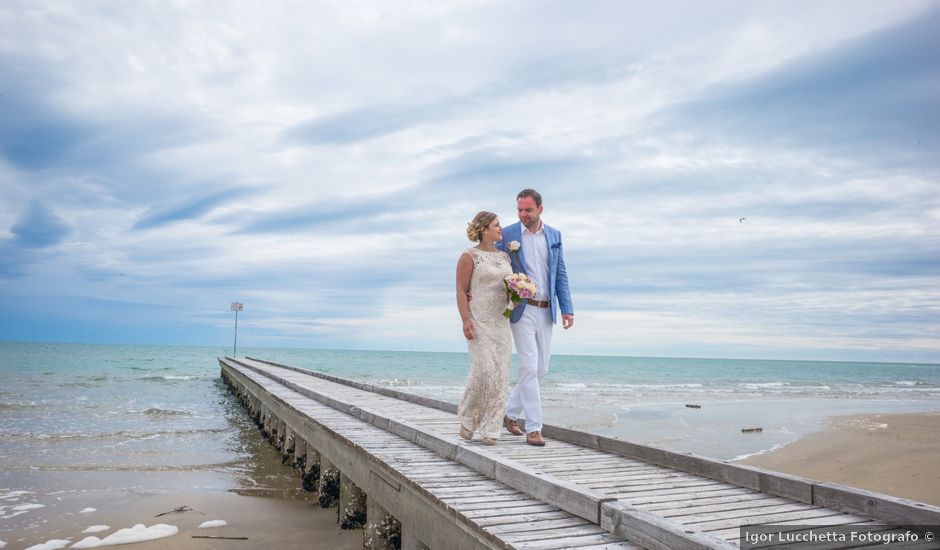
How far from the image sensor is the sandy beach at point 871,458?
9289mm

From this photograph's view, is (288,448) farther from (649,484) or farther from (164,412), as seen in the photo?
(164,412)

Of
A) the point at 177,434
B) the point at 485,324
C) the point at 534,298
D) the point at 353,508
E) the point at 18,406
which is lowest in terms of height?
the point at 18,406

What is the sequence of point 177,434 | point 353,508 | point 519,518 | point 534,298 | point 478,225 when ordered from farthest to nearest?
point 177,434, point 353,508, point 534,298, point 478,225, point 519,518

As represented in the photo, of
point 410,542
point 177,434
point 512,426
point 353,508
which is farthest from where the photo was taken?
point 177,434

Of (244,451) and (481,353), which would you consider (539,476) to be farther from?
(244,451)

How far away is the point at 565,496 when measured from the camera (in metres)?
3.57

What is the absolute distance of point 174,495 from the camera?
817 centimetres

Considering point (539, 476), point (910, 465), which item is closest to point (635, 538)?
point (539, 476)

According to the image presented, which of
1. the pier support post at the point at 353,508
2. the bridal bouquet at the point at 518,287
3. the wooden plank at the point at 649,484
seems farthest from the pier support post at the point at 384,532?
the bridal bouquet at the point at 518,287

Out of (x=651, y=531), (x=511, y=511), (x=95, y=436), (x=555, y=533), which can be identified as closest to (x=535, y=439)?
(x=511, y=511)

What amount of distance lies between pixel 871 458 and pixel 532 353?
31.5 ft

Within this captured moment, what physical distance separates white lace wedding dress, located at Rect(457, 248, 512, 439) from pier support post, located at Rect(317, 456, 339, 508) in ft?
10.3

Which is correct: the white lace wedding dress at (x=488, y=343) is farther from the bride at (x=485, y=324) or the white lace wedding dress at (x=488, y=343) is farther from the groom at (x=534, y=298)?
the groom at (x=534, y=298)

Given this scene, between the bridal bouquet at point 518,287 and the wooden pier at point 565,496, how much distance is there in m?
1.34
